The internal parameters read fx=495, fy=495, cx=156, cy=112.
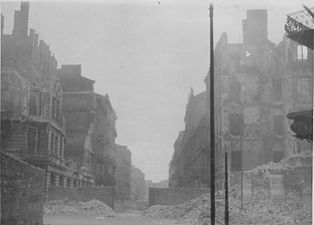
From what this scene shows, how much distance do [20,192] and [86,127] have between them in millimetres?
44237

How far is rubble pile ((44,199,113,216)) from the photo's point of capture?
41375mm

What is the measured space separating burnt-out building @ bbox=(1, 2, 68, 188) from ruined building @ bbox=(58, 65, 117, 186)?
331 inches

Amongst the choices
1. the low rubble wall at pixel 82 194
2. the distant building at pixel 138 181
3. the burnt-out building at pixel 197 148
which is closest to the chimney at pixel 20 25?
the low rubble wall at pixel 82 194

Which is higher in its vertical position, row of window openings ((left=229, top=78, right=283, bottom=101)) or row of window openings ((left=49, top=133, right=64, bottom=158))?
row of window openings ((left=229, top=78, right=283, bottom=101))

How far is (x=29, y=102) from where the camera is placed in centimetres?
4578

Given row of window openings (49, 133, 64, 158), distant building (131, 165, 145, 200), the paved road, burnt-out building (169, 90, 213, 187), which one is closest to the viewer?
the paved road

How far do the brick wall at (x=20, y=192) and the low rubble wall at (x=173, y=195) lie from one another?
25.4m

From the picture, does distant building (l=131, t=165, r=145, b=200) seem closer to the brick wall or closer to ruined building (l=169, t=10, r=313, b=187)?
ruined building (l=169, t=10, r=313, b=187)

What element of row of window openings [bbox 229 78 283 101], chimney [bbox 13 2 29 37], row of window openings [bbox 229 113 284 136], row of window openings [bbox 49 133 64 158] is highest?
chimney [bbox 13 2 29 37]

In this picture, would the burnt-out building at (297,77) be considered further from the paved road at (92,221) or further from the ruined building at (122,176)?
the ruined building at (122,176)

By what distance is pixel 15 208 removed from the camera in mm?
16469

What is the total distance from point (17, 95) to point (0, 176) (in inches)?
1190

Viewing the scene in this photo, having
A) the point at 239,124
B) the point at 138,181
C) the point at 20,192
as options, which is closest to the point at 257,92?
the point at 239,124

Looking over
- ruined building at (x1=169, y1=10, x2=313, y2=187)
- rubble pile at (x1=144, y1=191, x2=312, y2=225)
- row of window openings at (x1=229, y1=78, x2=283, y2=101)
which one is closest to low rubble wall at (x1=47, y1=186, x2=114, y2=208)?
rubble pile at (x1=144, y1=191, x2=312, y2=225)
